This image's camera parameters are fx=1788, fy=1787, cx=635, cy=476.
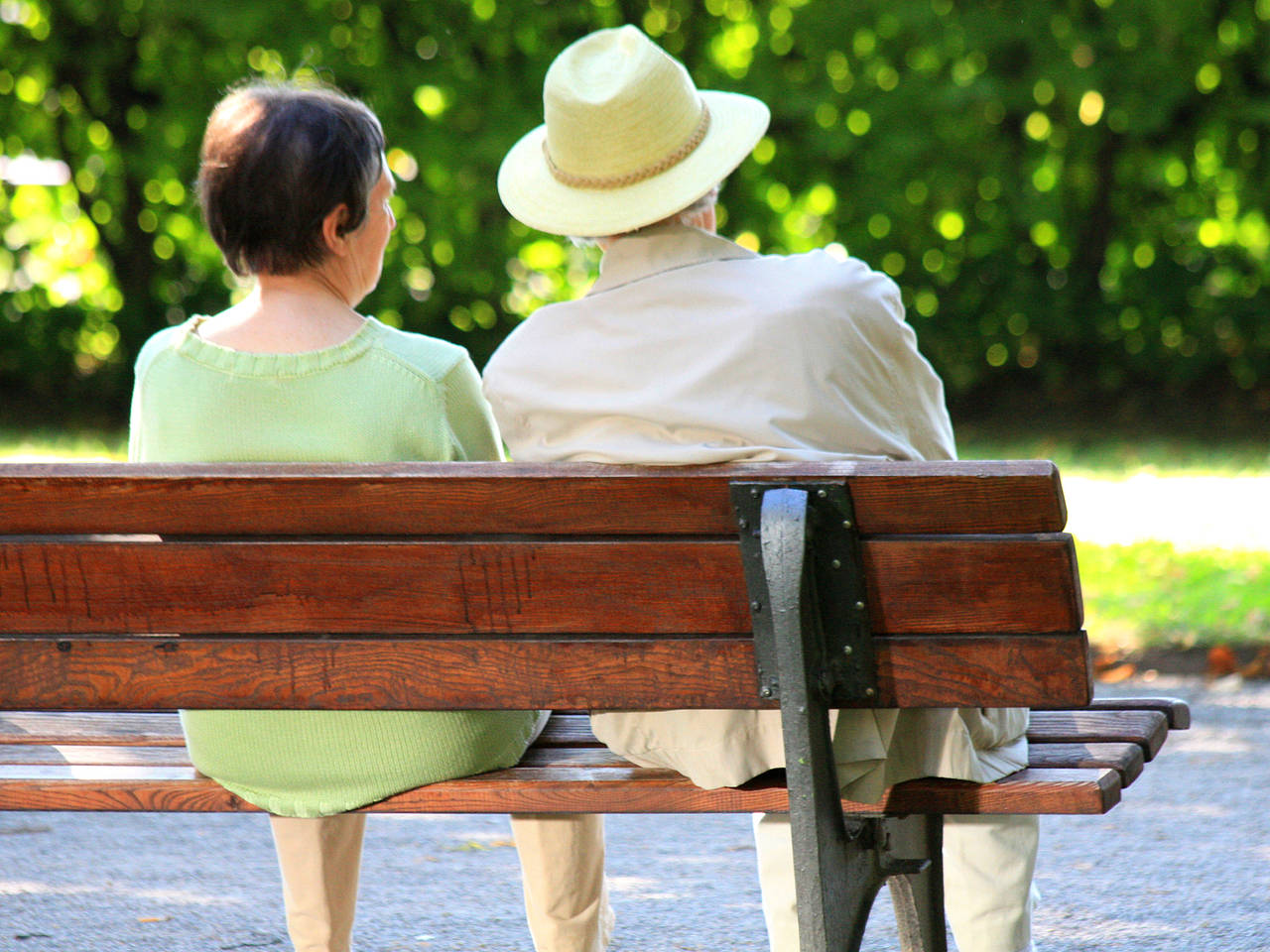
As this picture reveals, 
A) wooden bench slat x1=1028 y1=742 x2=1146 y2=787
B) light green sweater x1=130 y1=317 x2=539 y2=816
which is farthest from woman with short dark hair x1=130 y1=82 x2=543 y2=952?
wooden bench slat x1=1028 y1=742 x2=1146 y2=787

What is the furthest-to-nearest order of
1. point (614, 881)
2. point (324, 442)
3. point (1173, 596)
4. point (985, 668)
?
point (1173, 596) → point (614, 881) → point (324, 442) → point (985, 668)

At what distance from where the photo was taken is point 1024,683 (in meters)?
2.31

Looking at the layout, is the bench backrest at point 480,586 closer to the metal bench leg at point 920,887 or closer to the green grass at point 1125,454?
the metal bench leg at point 920,887

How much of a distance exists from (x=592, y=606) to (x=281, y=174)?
2.90 feet

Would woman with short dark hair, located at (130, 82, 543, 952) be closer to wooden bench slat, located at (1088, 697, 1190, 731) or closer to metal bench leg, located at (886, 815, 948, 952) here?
metal bench leg, located at (886, 815, 948, 952)

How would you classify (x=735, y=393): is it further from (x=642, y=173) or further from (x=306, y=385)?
(x=306, y=385)

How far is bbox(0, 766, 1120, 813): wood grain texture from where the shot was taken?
8.20ft

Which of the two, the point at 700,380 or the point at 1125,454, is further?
the point at 1125,454

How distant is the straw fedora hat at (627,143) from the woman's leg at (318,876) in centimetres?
105

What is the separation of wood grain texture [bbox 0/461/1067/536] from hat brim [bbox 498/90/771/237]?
0.51 m

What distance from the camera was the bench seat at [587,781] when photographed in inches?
99.5

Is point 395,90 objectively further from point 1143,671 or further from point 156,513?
point 156,513

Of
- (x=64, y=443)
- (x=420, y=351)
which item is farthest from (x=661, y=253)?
(x=64, y=443)

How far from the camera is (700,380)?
2500 mm
